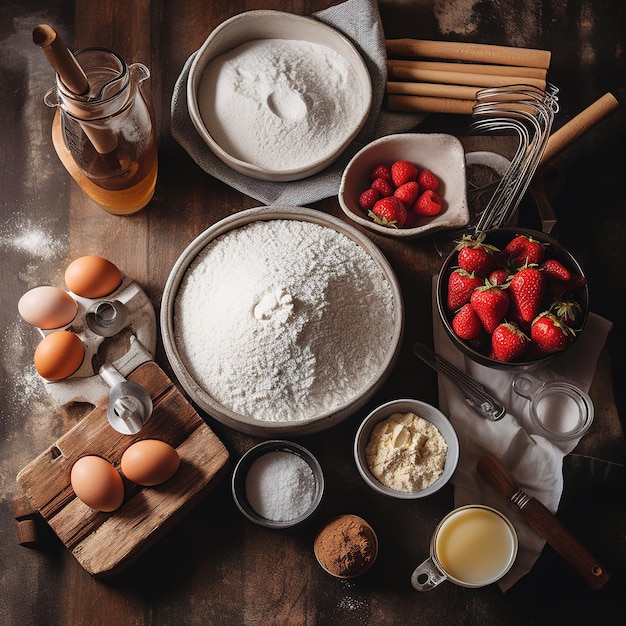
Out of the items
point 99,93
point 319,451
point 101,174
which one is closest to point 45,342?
point 101,174

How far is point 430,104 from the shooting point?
1477 mm

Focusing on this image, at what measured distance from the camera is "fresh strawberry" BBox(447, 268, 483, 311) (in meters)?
1.27

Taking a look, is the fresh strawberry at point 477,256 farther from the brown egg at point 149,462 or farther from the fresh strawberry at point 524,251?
the brown egg at point 149,462

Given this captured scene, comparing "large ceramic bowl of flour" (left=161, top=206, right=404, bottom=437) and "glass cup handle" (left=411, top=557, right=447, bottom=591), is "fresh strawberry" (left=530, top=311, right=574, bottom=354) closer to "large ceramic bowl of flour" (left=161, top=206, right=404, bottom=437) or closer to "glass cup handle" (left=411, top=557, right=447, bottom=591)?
"large ceramic bowl of flour" (left=161, top=206, right=404, bottom=437)

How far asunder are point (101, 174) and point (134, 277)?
24 cm

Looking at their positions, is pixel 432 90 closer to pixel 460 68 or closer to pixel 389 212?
pixel 460 68

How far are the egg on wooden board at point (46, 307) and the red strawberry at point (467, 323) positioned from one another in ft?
2.59

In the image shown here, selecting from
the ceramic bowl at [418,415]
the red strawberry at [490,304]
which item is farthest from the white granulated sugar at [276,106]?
the ceramic bowl at [418,415]

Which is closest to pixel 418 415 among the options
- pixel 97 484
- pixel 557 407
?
pixel 557 407

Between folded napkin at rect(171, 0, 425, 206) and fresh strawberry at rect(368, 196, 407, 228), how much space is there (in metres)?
0.11

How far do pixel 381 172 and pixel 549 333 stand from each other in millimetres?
504

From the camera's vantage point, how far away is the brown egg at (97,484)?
3.94 feet

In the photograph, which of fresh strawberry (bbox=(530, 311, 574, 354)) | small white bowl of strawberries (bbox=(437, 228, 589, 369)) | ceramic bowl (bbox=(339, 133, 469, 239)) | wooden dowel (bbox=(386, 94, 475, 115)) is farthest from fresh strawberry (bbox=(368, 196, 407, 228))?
fresh strawberry (bbox=(530, 311, 574, 354))

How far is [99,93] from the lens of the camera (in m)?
1.22
